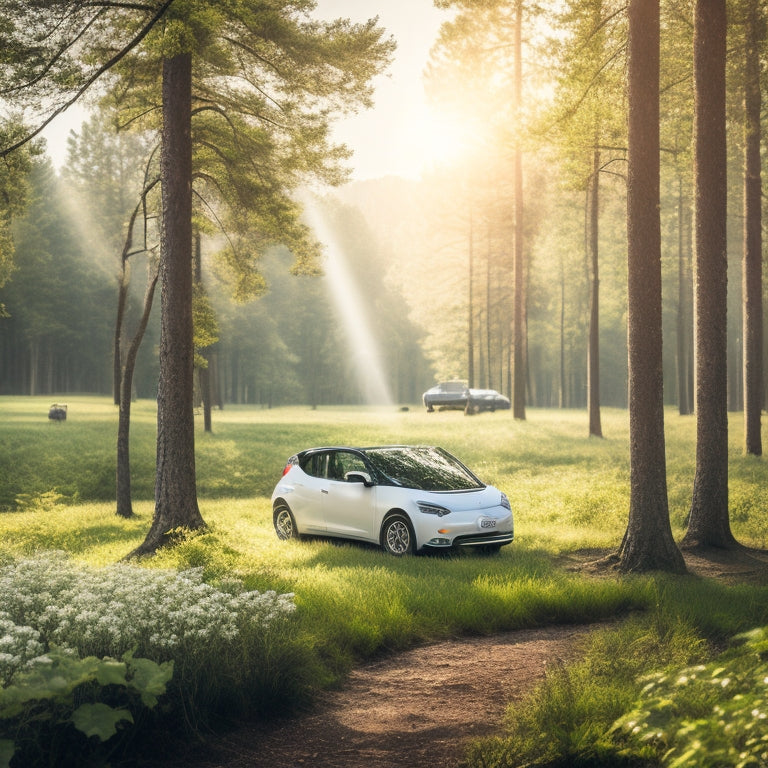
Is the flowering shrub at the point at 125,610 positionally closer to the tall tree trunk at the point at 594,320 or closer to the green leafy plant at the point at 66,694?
the green leafy plant at the point at 66,694

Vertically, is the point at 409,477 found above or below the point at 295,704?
above

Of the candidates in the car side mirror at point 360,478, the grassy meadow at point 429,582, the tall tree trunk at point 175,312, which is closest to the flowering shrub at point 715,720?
the grassy meadow at point 429,582

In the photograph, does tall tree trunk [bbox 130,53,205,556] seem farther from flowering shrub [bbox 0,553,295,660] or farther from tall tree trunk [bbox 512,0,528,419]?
tall tree trunk [bbox 512,0,528,419]

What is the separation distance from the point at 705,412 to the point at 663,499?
2225mm

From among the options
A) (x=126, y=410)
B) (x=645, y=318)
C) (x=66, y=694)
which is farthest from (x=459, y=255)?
(x=66, y=694)

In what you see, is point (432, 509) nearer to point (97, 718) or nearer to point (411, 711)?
point (411, 711)

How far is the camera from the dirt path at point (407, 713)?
540 centimetres

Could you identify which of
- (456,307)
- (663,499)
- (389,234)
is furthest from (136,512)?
(389,234)

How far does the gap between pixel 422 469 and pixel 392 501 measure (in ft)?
3.45

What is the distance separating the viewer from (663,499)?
11.2 meters

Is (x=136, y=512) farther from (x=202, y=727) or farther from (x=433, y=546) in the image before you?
(x=202, y=727)

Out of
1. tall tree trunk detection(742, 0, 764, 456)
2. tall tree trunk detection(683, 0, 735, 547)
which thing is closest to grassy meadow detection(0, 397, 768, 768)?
tall tree trunk detection(742, 0, 764, 456)

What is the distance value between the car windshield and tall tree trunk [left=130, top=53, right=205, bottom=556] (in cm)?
314

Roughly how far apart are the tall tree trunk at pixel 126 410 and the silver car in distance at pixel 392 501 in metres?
4.77
